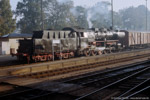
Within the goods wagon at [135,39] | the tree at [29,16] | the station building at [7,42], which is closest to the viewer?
the station building at [7,42]

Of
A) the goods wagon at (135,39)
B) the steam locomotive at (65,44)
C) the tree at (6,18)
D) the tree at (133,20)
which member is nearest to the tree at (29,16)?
the tree at (6,18)

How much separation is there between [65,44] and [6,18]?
28463mm

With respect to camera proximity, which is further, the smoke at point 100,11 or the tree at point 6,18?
the smoke at point 100,11

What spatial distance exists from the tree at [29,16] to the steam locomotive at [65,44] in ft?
87.7

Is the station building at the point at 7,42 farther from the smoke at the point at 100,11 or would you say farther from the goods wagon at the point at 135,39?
the smoke at the point at 100,11

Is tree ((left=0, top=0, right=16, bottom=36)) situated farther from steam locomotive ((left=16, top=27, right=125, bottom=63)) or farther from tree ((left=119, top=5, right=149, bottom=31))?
tree ((left=119, top=5, right=149, bottom=31))

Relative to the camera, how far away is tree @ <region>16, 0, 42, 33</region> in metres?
49.2

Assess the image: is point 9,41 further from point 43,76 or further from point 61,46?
point 43,76

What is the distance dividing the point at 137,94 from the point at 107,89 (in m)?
1.43

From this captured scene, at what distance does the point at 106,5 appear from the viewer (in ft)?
278

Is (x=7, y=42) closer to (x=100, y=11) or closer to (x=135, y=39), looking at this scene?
(x=135, y=39)

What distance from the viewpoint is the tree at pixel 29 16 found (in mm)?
49219

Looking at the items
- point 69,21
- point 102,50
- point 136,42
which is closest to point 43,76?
point 102,50

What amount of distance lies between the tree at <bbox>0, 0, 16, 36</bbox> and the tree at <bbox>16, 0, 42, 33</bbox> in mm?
4556
